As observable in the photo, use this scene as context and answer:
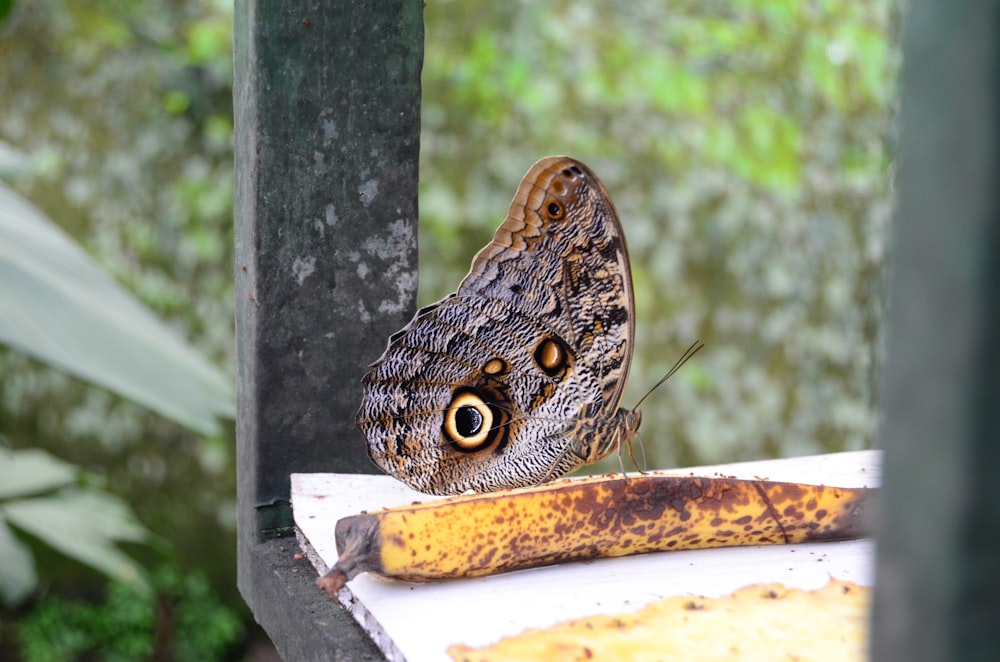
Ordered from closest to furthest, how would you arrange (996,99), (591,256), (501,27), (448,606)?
1. (996,99)
2. (448,606)
3. (591,256)
4. (501,27)

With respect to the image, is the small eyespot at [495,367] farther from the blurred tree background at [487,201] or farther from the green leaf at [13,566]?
the blurred tree background at [487,201]

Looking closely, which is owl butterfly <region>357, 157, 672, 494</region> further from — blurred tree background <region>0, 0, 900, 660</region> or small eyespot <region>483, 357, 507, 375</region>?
blurred tree background <region>0, 0, 900, 660</region>

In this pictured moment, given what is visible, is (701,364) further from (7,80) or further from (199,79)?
(7,80)

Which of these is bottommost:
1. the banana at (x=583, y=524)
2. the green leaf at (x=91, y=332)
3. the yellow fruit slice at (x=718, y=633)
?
the yellow fruit slice at (x=718, y=633)

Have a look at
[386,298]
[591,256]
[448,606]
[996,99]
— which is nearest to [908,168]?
[996,99]

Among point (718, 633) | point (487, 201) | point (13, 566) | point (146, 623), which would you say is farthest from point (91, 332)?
point (146, 623)

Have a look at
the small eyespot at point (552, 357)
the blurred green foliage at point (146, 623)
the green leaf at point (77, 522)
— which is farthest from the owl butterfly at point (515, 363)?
the blurred green foliage at point (146, 623)
